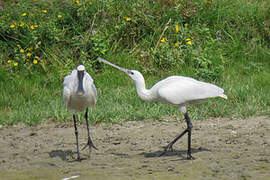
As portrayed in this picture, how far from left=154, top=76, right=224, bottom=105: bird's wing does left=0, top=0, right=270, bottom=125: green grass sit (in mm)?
1661

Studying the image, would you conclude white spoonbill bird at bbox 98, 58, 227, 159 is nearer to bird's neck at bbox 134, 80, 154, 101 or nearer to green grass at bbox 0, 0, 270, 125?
bird's neck at bbox 134, 80, 154, 101

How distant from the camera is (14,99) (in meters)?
7.21

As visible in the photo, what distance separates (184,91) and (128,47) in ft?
12.5

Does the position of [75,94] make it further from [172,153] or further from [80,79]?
[172,153]

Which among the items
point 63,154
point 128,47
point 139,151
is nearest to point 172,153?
point 139,151

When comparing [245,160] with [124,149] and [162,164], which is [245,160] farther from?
[124,149]

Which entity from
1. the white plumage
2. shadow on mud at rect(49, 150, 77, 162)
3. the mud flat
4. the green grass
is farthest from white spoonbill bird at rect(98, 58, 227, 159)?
the green grass

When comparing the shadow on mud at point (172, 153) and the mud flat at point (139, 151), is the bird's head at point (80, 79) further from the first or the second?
the shadow on mud at point (172, 153)

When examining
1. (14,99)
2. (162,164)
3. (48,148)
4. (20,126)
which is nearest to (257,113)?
(162,164)

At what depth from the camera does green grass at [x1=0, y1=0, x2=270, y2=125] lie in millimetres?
7293

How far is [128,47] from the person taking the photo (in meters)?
8.62

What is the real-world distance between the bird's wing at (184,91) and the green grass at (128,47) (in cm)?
166

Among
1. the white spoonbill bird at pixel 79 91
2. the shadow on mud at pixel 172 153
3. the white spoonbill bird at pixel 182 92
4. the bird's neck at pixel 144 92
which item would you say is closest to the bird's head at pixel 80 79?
the white spoonbill bird at pixel 79 91

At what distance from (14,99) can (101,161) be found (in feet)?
8.72
